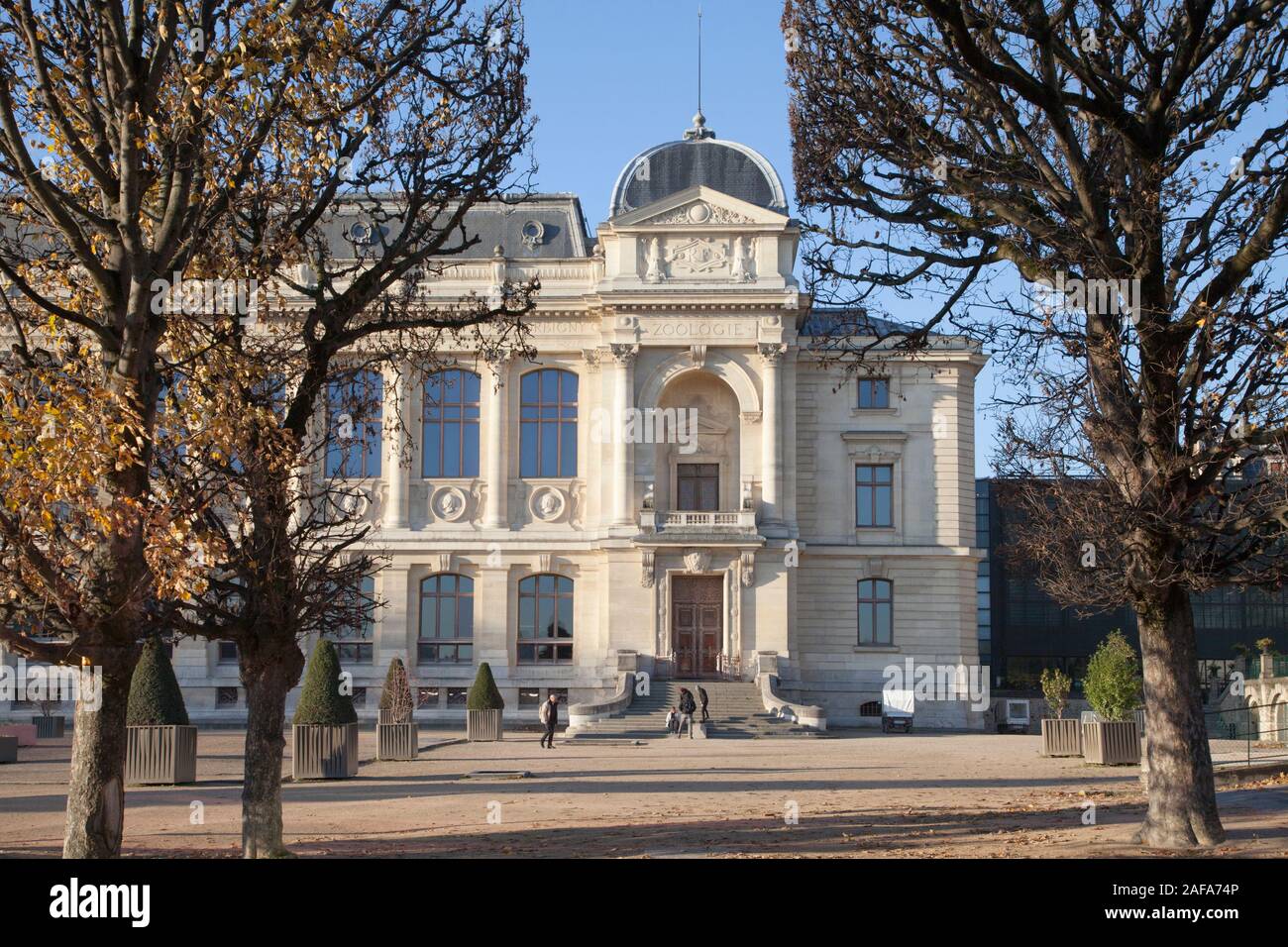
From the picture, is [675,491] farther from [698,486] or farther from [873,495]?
[873,495]

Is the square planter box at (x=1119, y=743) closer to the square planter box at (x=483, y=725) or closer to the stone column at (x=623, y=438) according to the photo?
the square planter box at (x=483, y=725)

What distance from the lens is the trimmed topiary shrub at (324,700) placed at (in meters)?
29.2

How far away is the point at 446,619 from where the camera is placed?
171 feet

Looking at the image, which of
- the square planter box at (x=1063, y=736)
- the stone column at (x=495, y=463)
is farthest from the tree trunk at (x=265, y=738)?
the stone column at (x=495, y=463)

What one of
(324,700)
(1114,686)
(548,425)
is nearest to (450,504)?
(548,425)

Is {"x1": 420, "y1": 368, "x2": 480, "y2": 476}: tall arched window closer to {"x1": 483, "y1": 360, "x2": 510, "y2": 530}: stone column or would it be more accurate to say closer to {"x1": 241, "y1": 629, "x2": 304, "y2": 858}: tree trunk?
{"x1": 483, "y1": 360, "x2": 510, "y2": 530}: stone column

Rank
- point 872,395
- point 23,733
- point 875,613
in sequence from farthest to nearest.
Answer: point 872,395 → point 875,613 → point 23,733

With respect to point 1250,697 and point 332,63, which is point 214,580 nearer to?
point 332,63

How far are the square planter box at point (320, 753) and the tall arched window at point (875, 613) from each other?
1105 inches

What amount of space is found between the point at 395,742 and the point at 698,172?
27.5m

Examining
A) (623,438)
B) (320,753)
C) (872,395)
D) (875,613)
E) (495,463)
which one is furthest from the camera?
(872,395)

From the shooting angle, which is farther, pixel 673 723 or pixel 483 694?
pixel 673 723

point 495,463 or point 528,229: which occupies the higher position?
point 528,229

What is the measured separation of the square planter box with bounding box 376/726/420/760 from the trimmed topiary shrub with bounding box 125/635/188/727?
565 centimetres
